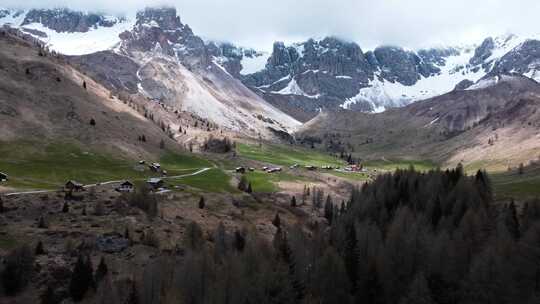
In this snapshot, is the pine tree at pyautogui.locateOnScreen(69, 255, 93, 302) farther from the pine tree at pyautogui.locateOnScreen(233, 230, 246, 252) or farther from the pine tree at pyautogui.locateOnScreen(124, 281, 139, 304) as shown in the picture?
the pine tree at pyautogui.locateOnScreen(233, 230, 246, 252)

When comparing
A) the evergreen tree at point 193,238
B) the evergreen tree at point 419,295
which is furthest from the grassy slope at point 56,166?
the evergreen tree at point 419,295

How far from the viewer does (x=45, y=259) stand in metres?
97.3

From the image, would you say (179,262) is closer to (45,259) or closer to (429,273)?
(45,259)

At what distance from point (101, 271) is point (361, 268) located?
155ft

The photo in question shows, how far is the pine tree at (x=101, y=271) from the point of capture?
3622 inches

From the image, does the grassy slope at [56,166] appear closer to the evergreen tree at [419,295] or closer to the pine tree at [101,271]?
the pine tree at [101,271]

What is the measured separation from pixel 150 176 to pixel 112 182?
2722 centimetres

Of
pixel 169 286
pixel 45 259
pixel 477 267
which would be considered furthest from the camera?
pixel 45 259

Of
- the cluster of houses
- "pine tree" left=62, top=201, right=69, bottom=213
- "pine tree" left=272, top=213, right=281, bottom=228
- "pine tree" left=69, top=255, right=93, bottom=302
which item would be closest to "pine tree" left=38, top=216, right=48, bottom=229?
"pine tree" left=62, top=201, right=69, bottom=213

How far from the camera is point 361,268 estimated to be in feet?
311

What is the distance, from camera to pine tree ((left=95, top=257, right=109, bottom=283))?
92000 mm

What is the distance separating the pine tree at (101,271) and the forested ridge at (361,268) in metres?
→ 1.46

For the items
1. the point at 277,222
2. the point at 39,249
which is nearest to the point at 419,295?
the point at 39,249

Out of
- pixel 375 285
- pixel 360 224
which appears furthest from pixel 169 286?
pixel 360 224
